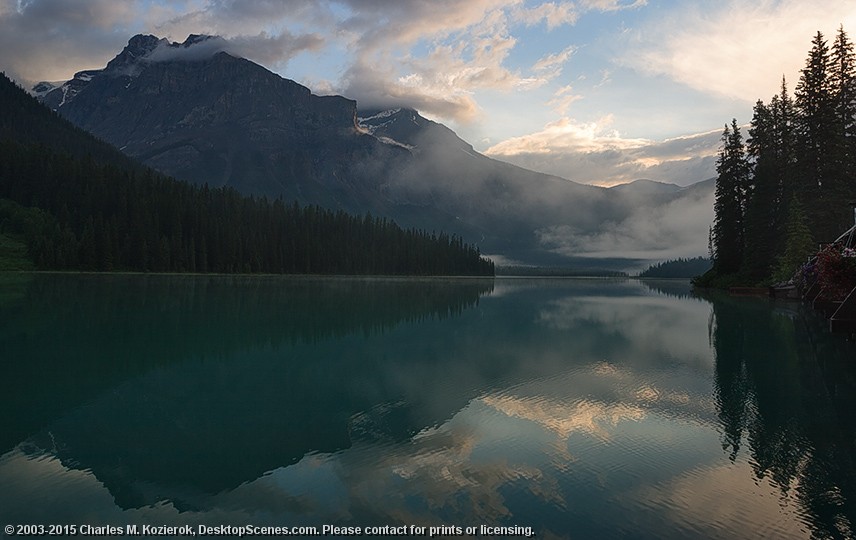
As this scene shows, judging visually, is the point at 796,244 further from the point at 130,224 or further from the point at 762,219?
the point at 130,224

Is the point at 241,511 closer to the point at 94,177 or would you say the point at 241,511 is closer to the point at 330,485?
the point at 330,485


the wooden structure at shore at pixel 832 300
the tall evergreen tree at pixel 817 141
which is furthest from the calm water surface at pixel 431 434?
the tall evergreen tree at pixel 817 141

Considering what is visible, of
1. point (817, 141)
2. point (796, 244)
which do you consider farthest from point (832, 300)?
point (817, 141)

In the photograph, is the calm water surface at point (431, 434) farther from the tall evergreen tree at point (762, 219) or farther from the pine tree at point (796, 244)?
the tall evergreen tree at point (762, 219)

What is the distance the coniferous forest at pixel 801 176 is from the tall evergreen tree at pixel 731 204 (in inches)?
10.3

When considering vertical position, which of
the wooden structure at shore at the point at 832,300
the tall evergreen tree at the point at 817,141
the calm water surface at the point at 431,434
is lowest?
the calm water surface at the point at 431,434

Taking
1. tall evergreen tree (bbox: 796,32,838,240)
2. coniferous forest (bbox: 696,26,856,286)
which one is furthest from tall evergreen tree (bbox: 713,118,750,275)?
tall evergreen tree (bbox: 796,32,838,240)

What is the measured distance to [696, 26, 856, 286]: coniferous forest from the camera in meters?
62.0

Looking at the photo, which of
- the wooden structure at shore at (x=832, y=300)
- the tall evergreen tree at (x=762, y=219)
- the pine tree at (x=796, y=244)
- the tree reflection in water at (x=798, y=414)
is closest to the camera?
the tree reflection in water at (x=798, y=414)

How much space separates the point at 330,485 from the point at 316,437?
3.26 metres

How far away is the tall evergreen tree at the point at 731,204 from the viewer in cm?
8875

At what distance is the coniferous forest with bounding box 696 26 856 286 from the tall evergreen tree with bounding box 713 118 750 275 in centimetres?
26

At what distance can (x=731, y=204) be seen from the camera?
90.8 m

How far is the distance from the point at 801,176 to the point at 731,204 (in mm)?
21537
